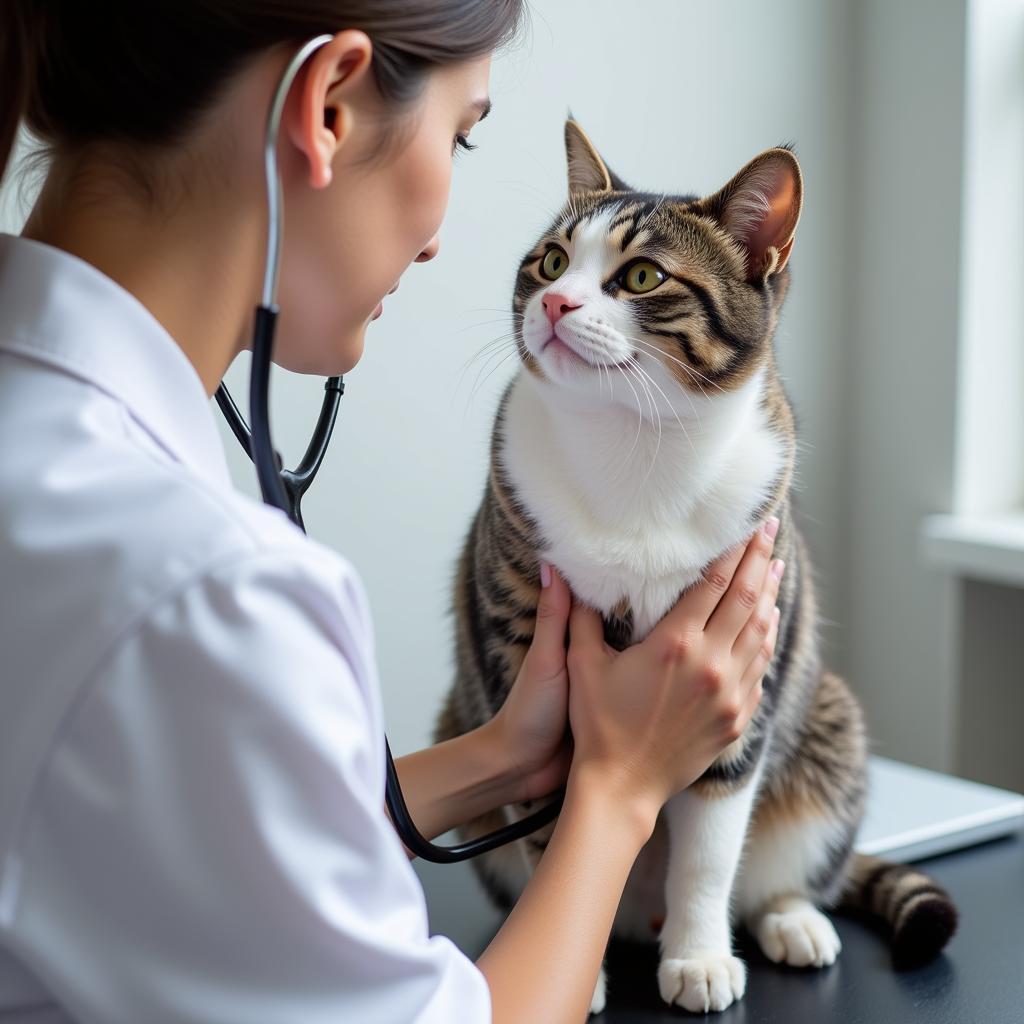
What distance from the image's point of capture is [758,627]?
3.24 feet

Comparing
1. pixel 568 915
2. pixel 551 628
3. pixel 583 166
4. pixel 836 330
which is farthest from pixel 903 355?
pixel 568 915

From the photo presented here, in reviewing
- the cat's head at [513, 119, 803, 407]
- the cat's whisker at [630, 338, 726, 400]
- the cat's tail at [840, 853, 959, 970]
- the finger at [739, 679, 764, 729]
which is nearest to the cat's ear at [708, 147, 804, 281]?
the cat's head at [513, 119, 803, 407]

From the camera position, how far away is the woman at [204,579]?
505 mm

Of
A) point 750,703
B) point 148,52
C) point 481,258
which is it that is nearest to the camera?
point 148,52

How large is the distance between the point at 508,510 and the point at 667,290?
9.7 inches

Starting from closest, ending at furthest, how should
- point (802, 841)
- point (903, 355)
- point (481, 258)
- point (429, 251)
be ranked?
point (429, 251) → point (802, 841) → point (481, 258) → point (903, 355)

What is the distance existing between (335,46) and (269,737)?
381 millimetres

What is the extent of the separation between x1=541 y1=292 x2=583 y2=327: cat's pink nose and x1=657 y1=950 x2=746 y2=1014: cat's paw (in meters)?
0.56

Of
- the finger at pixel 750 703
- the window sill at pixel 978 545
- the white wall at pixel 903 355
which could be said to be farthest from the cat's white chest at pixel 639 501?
the white wall at pixel 903 355

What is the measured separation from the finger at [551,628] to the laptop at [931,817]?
1.46ft

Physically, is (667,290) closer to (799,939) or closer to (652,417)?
(652,417)

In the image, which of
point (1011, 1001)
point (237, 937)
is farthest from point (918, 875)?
point (237, 937)

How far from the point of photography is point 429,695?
1802 mm

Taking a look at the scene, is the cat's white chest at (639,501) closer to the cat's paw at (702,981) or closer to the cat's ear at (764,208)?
the cat's ear at (764,208)
